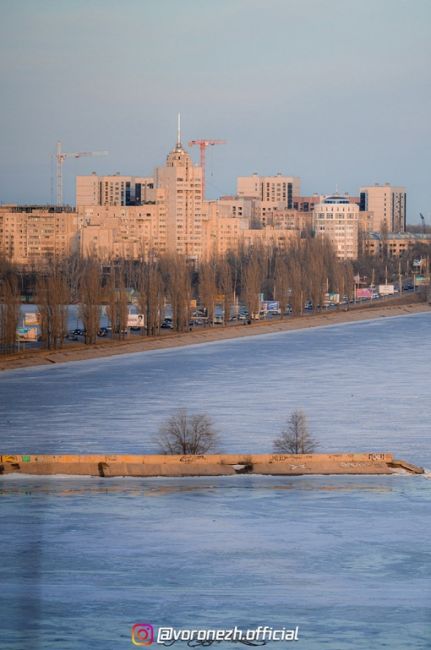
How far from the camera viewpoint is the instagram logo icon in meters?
3.54

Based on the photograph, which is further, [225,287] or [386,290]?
[386,290]

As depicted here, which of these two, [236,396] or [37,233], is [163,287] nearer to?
[236,396]

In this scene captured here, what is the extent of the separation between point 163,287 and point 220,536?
12.6 metres

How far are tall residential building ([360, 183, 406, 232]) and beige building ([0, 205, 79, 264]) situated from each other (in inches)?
687

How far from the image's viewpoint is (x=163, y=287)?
17.2 m

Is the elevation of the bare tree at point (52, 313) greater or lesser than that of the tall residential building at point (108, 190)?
lesser

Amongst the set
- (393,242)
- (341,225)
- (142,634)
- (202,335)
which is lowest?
(142,634)

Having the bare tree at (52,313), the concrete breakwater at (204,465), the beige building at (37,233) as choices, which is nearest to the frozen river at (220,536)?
the concrete breakwater at (204,465)

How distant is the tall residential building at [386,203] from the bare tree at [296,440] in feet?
125

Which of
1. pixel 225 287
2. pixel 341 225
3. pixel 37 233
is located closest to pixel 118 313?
pixel 225 287

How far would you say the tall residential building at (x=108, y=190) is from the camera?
38.7m

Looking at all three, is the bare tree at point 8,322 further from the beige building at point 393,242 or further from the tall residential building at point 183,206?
the beige building at point 393,242

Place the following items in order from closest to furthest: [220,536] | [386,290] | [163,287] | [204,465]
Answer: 1. [220,536]
2. [204,465]
3. [163,287]
4. [386,290]

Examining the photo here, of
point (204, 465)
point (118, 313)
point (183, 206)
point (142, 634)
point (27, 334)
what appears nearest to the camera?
point (142, 634)
